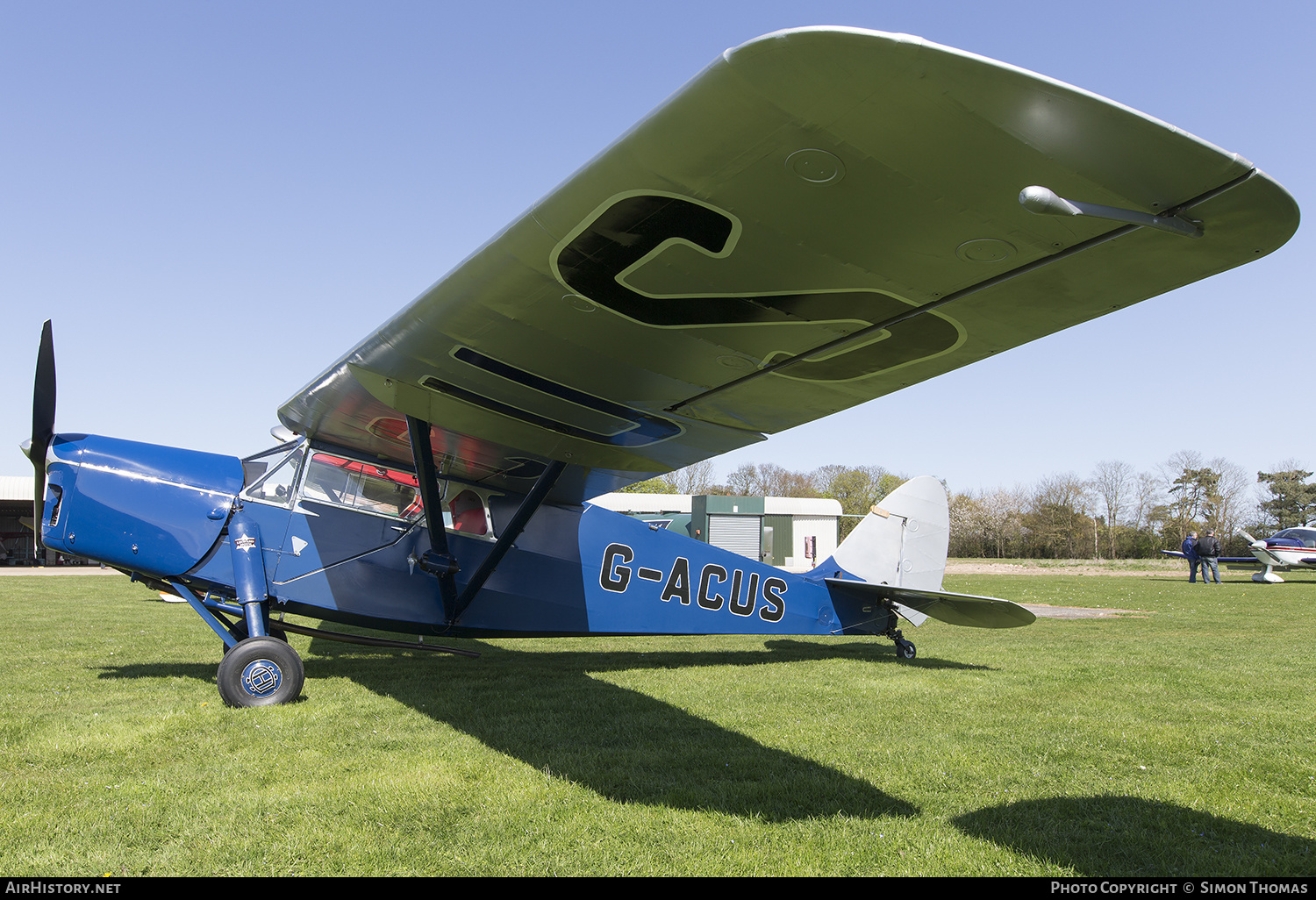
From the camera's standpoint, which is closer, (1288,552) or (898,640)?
(898,640)

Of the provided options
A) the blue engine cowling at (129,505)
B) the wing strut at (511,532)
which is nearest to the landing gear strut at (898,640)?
the wing strut at (511,532)

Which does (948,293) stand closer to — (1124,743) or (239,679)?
(1124,743)

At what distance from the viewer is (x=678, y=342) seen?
389 centimetres

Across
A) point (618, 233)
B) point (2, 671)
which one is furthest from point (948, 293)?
point (2, 671)

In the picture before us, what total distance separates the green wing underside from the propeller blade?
2482mm

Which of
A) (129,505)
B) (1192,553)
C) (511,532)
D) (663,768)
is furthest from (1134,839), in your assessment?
(1192,553)

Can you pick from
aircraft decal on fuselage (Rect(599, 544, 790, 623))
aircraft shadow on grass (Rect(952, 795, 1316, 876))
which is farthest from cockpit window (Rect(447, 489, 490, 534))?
aircraft shadow on grass (Rect(952, 795, 1316, 876))

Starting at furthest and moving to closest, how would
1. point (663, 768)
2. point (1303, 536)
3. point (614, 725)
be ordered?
point (1303, 536), point (614, 725), point (663, 768)

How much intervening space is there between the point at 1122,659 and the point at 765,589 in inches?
160

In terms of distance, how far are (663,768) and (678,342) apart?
243cm

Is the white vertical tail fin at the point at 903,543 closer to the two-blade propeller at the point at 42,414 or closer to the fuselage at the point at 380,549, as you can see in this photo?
the fuselage at the point at 380,549

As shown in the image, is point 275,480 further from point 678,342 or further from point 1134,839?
point 1134,839

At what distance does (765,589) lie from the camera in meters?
8.71

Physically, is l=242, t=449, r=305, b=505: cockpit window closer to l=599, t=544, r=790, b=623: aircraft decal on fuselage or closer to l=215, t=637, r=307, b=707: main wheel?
l=215, t=637, r=307, b=707: main wheel
